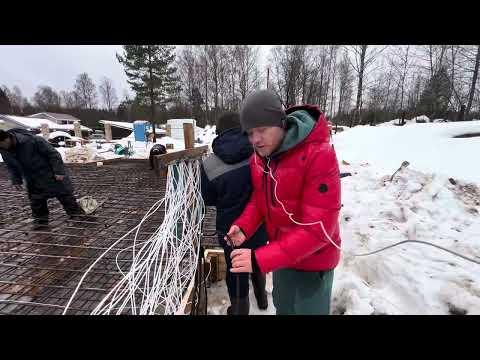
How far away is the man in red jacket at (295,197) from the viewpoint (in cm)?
101

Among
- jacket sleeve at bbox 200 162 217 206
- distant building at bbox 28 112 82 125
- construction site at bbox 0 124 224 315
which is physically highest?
distant building at bbox 28 112 82 125

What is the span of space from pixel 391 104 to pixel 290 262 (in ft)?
145

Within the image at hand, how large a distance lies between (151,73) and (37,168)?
871 inches

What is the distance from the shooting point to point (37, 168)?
351 centimetres

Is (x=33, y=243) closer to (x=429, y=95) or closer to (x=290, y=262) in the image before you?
(x=290, y=262)

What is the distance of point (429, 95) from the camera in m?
22.8

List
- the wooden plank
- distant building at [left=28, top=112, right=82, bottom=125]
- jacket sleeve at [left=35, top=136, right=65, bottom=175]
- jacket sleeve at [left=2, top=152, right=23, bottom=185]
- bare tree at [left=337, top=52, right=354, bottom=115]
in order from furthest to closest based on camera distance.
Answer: distant building at [left=28, top=112, right=82, bottom=125] < bare tree at [left=337, top=52, right=354, bottom=115] < jacket sleeve at [left=2, top=152, right=23, bottom=185] < jacket sleeve at [left=35, top=136, right=65, bottom=175] < the wooden plank

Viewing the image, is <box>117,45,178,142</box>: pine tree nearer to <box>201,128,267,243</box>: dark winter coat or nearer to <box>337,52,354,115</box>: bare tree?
<box>337,52,354,115</box>: bare tree

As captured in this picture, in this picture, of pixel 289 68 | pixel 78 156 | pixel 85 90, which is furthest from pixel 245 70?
pixel 85 90

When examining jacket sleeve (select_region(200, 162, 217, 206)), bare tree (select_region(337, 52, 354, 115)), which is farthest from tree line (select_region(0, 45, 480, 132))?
jacket sleeve (select_region(200, 162, 217, 206))

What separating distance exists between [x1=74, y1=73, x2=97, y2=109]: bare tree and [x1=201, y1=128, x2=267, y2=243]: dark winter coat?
218ft

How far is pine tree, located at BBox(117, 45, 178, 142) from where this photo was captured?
2202 centimetres

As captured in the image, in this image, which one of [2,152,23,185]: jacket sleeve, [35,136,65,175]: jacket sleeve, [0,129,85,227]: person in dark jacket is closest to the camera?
[0,129,85,227]: person in dark jacket
